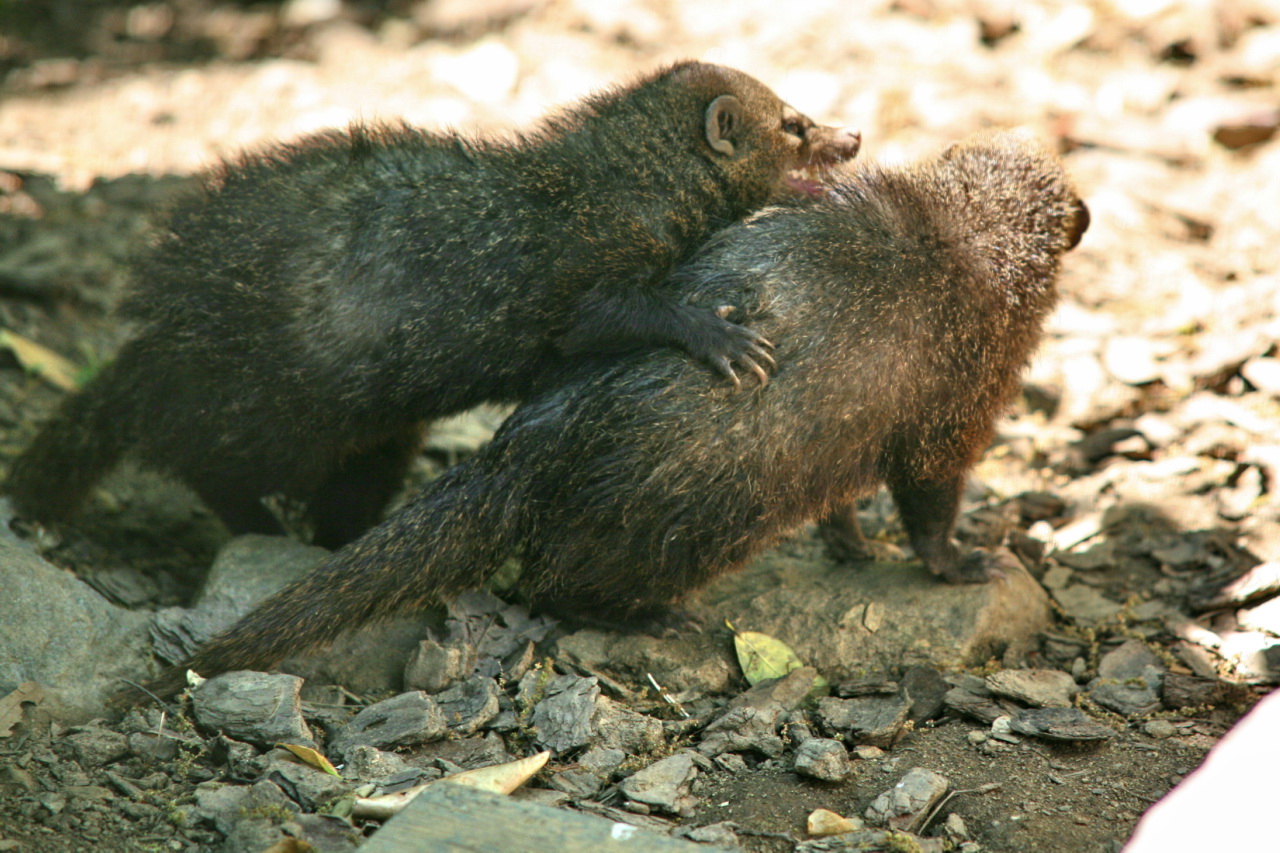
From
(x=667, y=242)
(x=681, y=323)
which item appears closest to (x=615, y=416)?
(x=681, y=323)

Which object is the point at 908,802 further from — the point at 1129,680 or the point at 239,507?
the point at 239,507

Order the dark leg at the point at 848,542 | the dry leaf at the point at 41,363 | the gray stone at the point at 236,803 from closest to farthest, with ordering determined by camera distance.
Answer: the gray stone at the point at 236,803 < the dark leg at the point at 848,542 < the dry leaf at the point at 41,363

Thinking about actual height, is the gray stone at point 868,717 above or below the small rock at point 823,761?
below

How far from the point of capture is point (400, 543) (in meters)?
4.02

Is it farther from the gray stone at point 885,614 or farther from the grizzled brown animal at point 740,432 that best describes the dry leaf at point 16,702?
the gray stone at point 885,614

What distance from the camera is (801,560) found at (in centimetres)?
504

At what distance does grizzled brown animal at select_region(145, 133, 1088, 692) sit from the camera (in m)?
3.90

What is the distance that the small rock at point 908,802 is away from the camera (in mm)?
3240

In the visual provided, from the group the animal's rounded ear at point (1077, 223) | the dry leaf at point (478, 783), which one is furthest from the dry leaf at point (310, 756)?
the animal's rounded ear at point (1077, 223)

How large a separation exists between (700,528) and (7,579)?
2429 mm

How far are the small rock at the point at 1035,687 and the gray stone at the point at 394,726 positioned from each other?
1979mm

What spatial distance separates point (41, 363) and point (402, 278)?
2640 mm

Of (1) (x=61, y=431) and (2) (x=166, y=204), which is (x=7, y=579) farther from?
(2) (x=166, y=204)

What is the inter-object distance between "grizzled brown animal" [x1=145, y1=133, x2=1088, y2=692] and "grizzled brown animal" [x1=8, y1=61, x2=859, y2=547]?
0.21 meters
